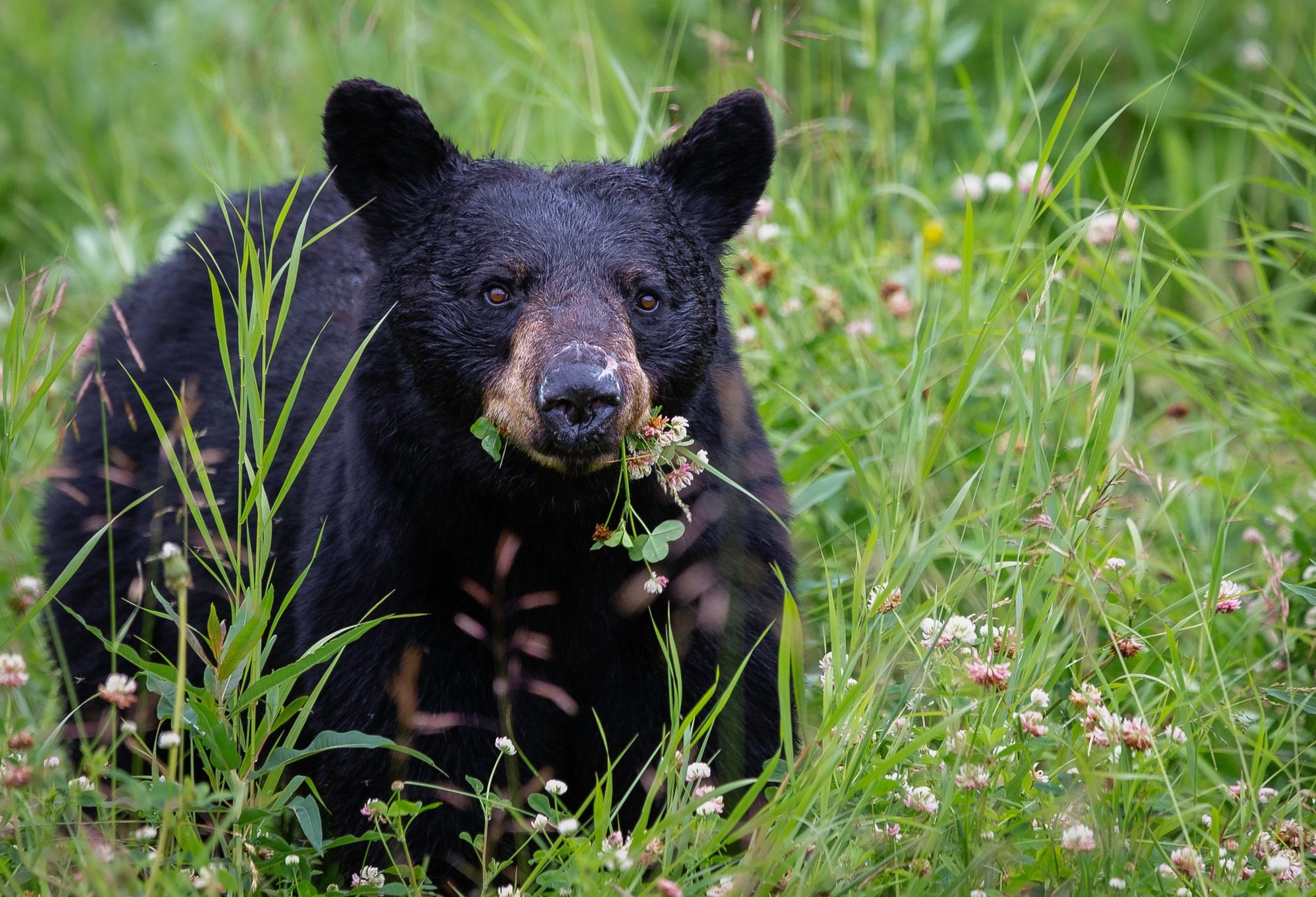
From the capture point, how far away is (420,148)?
3.51m

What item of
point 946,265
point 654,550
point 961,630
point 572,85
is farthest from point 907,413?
point 572,85

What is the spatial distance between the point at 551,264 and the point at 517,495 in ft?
1.68

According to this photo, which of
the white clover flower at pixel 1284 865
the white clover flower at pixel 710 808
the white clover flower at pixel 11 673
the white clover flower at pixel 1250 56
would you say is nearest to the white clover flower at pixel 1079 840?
the white clover flower at pixel 1284 865

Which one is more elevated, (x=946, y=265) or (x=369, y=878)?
(x=946, y=265)

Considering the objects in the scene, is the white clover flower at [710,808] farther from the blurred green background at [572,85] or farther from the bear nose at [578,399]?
the blurred green background at [572,85]

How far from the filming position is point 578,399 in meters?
2.82

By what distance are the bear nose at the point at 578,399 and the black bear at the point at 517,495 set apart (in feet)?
0.25

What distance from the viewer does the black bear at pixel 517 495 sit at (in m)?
3.17

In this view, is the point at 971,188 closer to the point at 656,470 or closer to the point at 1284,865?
the point at 656,470

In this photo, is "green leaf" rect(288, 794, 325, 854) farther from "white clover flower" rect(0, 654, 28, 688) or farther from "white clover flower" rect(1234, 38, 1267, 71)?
"white clover flower" rect(1234, 38, 1267, 71)

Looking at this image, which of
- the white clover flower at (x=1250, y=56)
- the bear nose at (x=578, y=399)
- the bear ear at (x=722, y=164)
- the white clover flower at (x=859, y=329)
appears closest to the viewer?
the bear nose at (x=578, y=399)

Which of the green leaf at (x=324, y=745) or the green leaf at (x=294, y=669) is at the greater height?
the green leaf at (x=294, y=669)

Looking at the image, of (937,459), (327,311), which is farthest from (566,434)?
(937,459)

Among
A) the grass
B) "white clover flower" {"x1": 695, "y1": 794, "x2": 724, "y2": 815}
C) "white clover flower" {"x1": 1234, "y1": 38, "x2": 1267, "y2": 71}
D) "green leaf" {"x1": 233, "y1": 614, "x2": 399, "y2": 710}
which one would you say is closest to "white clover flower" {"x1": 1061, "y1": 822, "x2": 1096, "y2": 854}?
the grass
